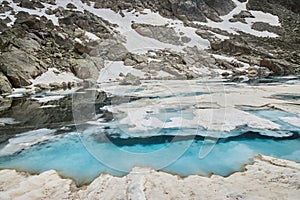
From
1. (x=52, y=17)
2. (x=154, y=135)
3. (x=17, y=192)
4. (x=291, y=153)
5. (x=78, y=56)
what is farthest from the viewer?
(x=52, y=17)

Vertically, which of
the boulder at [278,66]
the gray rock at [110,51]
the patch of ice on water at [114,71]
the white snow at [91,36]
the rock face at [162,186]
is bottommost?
the patch of ice on water at [114,71]

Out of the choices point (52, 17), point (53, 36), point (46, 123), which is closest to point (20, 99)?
point (46, 123)

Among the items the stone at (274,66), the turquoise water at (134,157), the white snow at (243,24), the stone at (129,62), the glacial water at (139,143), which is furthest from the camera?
the white snow at (243,24)

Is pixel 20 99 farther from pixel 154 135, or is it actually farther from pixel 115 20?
pixel 115 20

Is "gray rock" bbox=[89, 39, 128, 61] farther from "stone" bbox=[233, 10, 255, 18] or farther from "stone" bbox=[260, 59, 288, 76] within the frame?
"stone" bbox=[233, 10, 255, 18]

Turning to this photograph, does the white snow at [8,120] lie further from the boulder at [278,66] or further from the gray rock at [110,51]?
the boulder at [278,66]

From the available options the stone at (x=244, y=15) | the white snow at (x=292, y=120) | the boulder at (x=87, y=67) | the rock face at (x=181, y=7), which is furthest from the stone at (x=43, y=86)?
the stone at (x=244, y=15)
